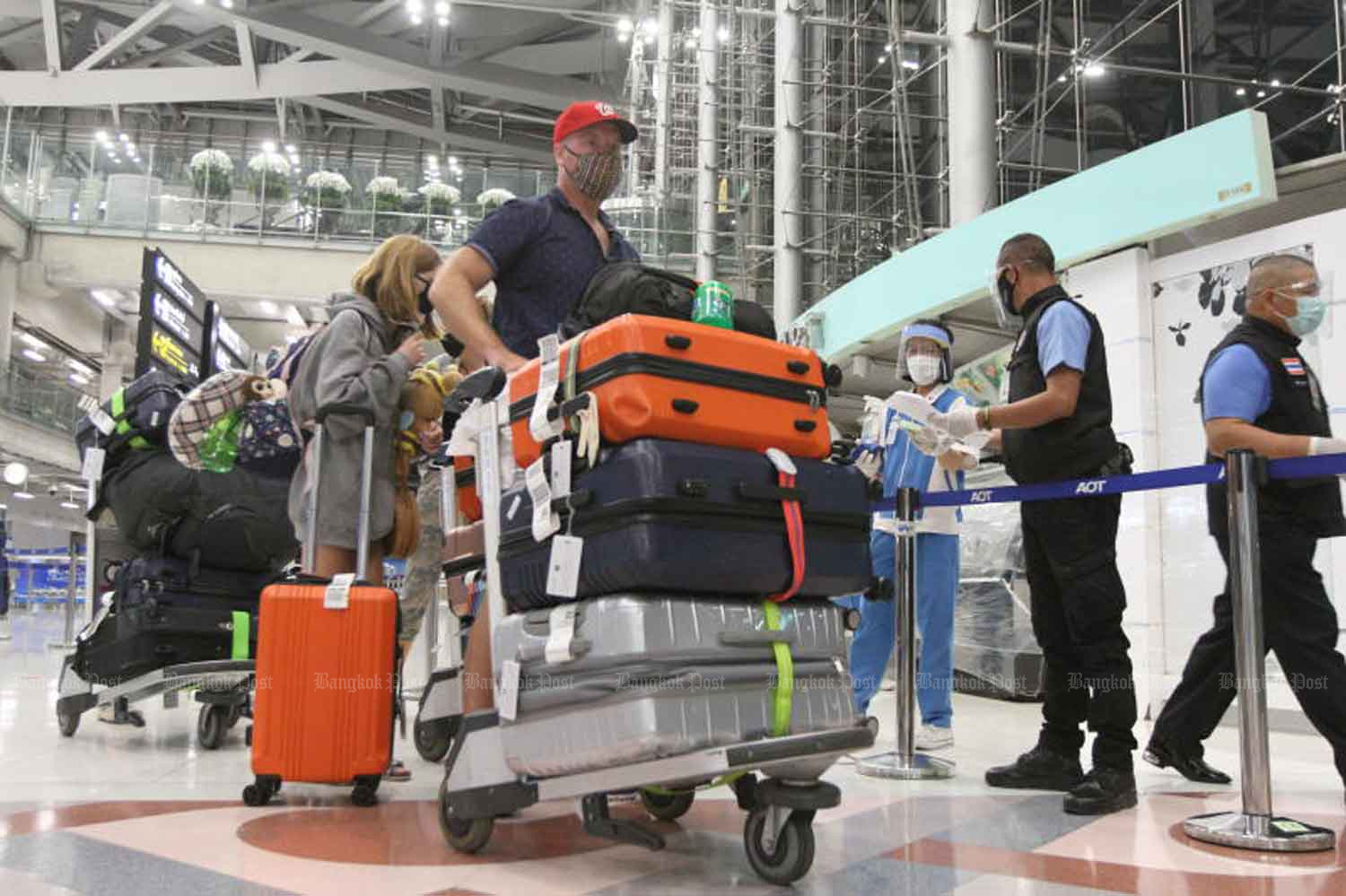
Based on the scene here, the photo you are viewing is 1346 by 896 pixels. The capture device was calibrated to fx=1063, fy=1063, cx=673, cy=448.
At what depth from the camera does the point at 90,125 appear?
30391 millimetres

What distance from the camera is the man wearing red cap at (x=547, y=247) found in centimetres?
240

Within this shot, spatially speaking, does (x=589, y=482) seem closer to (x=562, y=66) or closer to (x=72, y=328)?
(x=72, y=328)

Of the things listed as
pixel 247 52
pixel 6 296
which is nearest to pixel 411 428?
pixel 6 296

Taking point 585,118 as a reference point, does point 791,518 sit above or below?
below

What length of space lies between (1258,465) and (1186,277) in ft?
12.4

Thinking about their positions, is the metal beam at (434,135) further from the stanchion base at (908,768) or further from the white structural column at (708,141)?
the stanchion base at (908,768)

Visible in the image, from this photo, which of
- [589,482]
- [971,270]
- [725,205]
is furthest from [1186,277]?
[725,205]

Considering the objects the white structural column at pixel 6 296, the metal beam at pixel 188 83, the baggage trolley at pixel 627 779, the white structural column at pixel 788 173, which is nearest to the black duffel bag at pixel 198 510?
the baggage trolley at pixel 627 779

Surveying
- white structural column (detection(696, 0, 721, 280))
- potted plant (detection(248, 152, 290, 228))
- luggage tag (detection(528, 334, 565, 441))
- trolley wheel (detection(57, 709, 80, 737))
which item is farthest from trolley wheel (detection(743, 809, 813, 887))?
potted plant (detection(248, 152, 290, 228))

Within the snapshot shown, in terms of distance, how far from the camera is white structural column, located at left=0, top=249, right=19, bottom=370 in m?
17.7

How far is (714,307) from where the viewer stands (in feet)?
6.66

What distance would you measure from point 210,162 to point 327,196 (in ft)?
6.28

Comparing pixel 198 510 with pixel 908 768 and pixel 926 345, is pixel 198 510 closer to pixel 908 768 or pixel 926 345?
pixel 908 768

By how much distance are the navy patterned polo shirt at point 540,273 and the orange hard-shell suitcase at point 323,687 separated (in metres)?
0.75
